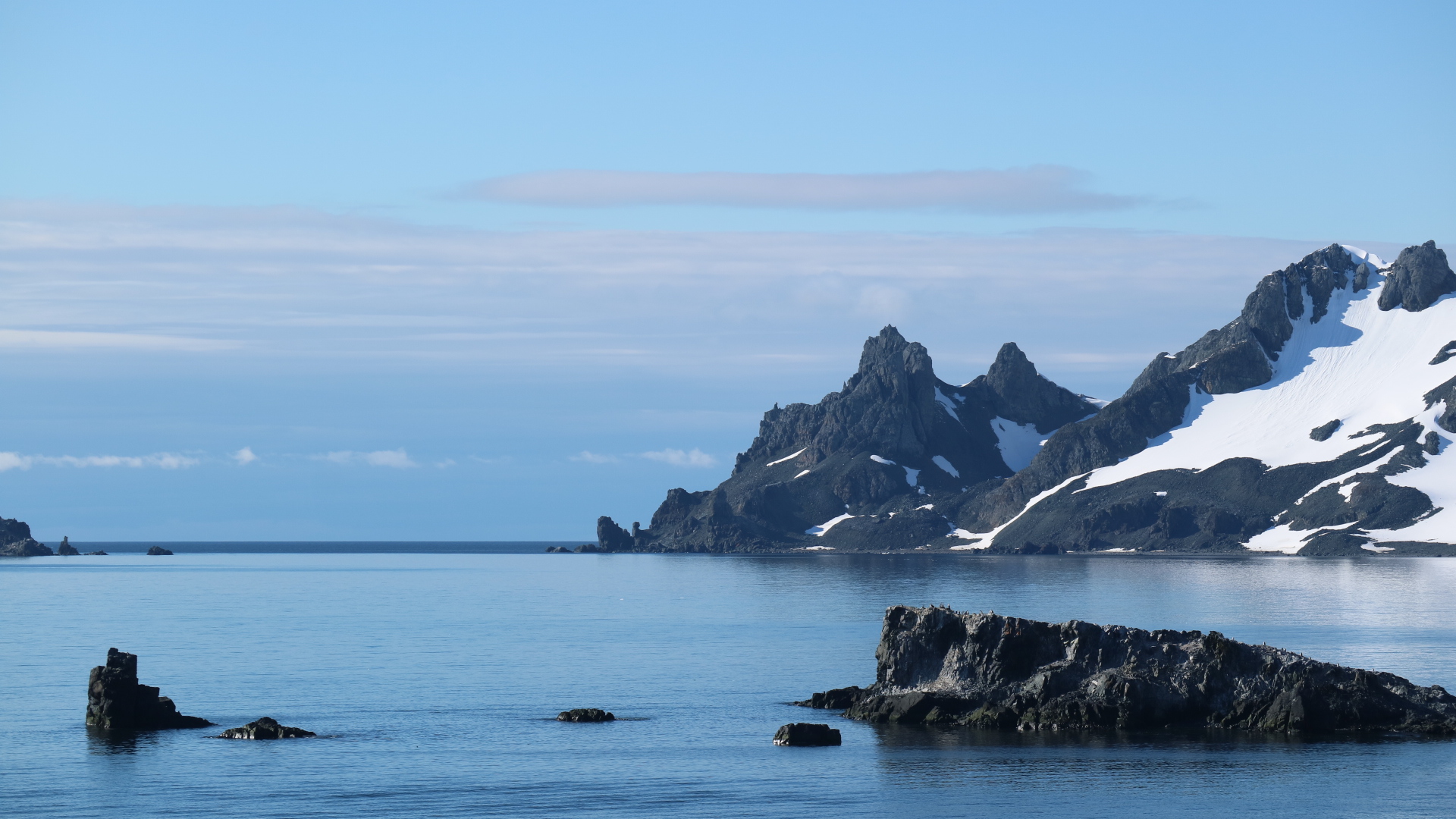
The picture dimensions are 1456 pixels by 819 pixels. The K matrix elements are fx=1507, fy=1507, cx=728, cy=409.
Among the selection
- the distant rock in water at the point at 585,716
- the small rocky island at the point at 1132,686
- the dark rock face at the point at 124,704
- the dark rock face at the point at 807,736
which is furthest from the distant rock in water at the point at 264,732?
the small rocky island at the point at 1132,686

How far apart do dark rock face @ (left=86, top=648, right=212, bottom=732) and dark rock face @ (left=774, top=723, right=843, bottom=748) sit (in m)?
37.2

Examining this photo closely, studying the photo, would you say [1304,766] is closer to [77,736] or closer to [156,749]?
[156,749]

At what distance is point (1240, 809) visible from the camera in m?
71.5

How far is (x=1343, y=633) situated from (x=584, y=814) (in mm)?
112308

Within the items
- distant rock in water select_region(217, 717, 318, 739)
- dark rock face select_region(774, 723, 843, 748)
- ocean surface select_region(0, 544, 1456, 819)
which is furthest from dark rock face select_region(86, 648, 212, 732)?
dark rock face select_region(774, 723, 843, 748)

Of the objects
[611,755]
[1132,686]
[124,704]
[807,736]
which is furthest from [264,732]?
[1132,686]

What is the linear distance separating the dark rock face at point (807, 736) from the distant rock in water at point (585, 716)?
14.2 m

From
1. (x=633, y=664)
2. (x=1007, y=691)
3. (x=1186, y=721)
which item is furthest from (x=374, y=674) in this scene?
(x=1186, y=721)

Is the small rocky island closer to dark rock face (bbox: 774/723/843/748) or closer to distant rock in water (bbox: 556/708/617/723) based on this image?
dark rock face (bbox: 774/723/843/748)

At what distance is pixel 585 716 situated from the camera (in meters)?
98.9

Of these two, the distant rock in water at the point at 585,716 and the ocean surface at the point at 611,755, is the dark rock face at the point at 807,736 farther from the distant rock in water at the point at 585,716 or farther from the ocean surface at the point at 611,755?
the distant rock in water at the point at 585,716

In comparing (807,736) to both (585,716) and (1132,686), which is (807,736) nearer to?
(585,716)

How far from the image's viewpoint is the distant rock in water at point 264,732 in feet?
297

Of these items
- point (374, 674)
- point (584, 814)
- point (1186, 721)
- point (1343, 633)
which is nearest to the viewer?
point (584, 814)
